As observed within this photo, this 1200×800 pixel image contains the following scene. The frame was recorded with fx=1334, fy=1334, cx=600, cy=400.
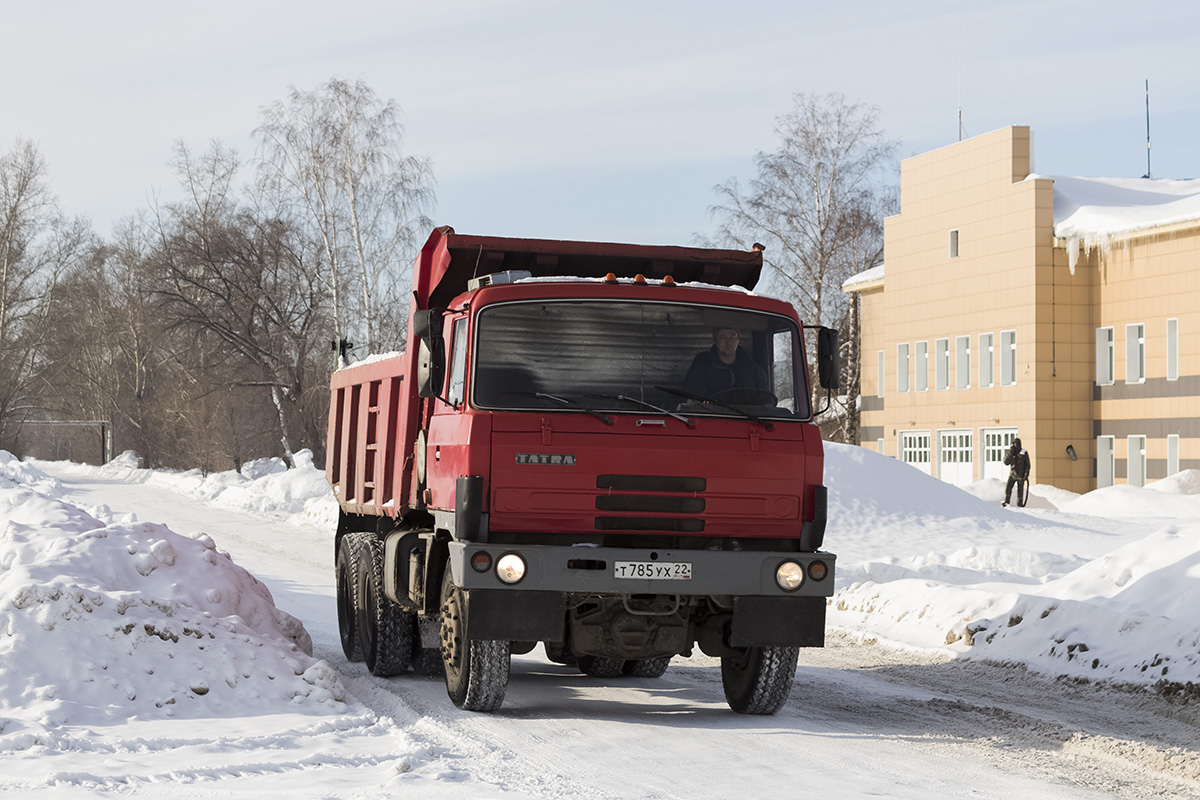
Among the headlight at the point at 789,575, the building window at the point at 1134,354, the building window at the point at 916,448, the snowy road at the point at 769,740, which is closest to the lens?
the snowy road at the point at 769,740

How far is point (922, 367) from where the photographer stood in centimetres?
4341

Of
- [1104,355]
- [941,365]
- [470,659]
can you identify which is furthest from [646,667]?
[941,365]

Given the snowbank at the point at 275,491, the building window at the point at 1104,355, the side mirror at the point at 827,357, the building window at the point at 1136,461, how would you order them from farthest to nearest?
the building window at the point at 1104,355, the building window at the point at 1136,461, the snowbank at the point at 275,491, the side mirror at the point at 827,357

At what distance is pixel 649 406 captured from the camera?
24.9 ft

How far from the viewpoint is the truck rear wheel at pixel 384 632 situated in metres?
9.73

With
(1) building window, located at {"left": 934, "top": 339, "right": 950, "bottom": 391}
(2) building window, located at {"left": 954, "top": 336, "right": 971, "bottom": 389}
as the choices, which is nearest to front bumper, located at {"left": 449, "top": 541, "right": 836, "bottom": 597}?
(2) building window, located at {"left": 954, "top": 336, "right": 971, "bottom": 389}

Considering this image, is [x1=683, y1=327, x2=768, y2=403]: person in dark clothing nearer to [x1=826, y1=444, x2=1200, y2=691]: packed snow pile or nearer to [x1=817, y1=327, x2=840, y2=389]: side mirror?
[x1=817, y1=327, x2=840, y2=389]: side mirror

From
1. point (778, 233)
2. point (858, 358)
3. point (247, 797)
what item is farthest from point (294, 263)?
point (247, 797)

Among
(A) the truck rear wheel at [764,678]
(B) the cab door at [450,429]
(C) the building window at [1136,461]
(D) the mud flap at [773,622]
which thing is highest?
(C) the building window at [1136,461]

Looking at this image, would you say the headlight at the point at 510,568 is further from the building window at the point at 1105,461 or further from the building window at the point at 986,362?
the building window at the point at 986,362

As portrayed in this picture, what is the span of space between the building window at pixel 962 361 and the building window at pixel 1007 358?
1645 mm

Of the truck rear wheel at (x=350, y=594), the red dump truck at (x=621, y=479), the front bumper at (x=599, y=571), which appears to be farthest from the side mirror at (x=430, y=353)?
the truck rear wheel at (x=350, y=594)

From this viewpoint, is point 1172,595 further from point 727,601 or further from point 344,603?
point 344,603

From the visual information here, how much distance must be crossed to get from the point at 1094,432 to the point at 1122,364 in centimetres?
215
